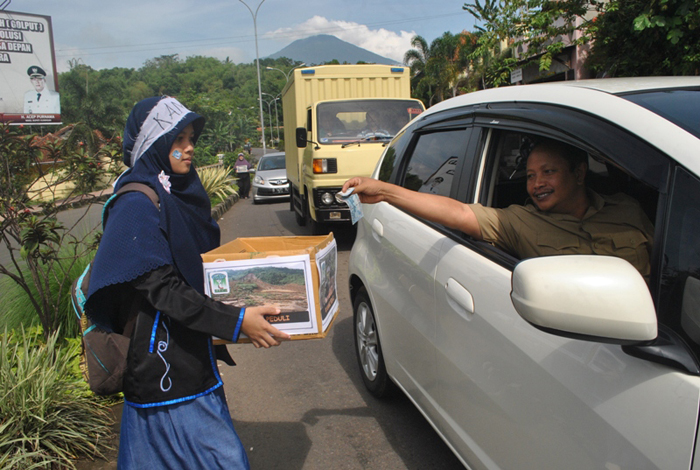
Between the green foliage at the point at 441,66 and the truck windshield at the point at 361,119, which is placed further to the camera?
the green foliage at the point at 441,66

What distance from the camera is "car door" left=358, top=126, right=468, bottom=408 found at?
8.30ft

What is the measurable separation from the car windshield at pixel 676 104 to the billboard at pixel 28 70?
3093 cm

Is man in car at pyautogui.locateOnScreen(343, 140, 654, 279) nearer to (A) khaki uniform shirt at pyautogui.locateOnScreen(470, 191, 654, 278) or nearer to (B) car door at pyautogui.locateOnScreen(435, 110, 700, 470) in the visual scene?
(A) khaki uniform shirt at pyautogui.locateOnScreen(470, 191, 654, 278)

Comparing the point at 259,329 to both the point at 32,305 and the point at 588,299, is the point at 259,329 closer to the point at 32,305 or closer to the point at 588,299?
the point at 588,299

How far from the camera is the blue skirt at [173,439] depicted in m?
1.98

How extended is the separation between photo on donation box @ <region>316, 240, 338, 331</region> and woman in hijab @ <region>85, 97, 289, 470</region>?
22 cm

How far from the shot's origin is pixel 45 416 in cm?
296

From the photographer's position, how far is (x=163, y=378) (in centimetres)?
194

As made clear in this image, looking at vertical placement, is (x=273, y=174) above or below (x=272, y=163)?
below

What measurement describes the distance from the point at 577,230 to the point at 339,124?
692 cm

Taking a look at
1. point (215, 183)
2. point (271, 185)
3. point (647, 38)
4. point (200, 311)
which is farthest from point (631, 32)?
point (215, 183)

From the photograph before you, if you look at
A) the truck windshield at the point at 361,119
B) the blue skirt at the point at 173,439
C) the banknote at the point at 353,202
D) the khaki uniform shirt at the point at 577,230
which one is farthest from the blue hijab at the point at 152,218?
the truck windshield at the point at 361,119

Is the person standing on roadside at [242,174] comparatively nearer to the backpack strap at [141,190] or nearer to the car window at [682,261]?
the backpack strap at [141,190]

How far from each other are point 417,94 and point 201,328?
45538 mm
